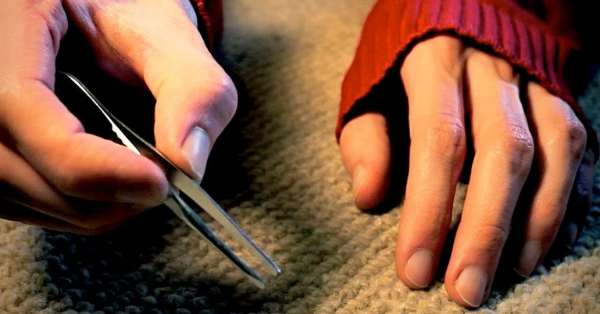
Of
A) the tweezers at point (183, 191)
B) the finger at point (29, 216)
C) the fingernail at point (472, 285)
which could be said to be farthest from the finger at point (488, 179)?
the finger at point (29, 216)

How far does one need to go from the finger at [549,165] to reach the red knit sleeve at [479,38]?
0.02 meters

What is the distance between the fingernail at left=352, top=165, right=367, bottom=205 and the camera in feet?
1.35

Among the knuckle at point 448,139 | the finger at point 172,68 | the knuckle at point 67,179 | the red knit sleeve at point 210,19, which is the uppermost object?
the finger at point 172,68

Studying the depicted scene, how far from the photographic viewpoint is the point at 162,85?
12.0 inches

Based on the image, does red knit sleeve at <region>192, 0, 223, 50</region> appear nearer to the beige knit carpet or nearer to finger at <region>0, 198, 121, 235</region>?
the beige knit carpet

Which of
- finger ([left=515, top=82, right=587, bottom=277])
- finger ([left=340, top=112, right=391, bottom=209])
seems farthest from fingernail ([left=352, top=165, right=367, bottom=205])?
finger ([left=515, top=82, right=587, bottom=277])

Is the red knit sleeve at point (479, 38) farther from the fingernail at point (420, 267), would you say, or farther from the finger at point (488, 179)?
the fingernail at point (420, 267)

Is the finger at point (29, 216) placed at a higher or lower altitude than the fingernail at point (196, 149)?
lower

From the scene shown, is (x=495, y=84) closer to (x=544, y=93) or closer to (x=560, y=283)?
(x=544, y=93)

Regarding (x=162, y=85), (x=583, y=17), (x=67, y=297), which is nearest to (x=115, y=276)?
(x=67, y=297)

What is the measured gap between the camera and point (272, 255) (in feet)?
1.25

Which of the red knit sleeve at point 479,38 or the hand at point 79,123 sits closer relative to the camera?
the hand at point 79,123

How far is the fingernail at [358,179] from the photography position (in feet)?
1.35

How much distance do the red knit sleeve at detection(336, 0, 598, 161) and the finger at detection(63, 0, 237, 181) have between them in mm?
182
